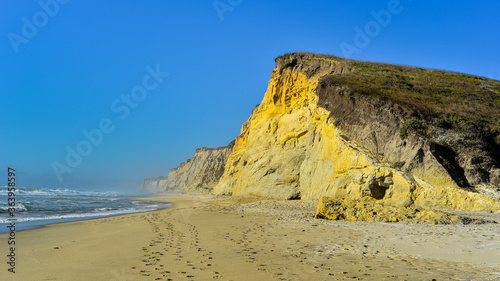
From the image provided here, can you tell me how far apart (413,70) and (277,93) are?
12704 millimetres

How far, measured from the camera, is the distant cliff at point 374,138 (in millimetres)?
15180

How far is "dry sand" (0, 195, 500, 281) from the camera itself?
16.0 feet

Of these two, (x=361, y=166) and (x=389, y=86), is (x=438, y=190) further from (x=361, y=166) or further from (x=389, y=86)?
(x=389, y=86)

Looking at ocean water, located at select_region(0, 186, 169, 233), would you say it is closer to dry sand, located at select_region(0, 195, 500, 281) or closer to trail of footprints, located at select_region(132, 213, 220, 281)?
dry sand, located at select_region(0, 195, 500, 281)

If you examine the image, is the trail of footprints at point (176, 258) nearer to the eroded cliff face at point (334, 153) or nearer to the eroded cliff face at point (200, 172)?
the eroded cliff face at point (334, 153)

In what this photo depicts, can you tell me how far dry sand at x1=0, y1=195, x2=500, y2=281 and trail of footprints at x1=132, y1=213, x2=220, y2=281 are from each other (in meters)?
0.02

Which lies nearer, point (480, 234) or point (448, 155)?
point (480, 234)

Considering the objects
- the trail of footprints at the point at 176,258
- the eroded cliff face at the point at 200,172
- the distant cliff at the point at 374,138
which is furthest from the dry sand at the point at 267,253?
the eroded cliff face at the point at 200,172

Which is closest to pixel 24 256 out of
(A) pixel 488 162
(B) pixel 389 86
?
(A) pixel 488 162

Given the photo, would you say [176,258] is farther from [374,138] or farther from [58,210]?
[58,210]

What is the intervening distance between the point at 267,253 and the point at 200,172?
194 ft

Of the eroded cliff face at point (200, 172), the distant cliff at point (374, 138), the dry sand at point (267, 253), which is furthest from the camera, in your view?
the eroded cliff face at point (200, 172)

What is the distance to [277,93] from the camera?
31.3 metres

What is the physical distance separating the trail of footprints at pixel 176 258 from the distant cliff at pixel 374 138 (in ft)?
35.0
